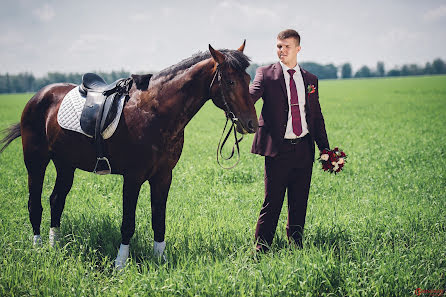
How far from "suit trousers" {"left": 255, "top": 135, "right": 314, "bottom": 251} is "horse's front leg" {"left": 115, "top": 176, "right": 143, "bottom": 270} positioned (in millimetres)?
1461

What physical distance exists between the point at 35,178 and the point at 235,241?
2.78 meters

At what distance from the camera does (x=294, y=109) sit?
384 centimetres

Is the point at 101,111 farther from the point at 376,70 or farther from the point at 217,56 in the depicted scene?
the point at 376,70

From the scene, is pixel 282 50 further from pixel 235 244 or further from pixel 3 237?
pixel 3 237

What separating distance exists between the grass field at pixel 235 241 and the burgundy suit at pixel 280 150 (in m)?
0.33

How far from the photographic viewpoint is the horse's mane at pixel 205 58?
3180 mm

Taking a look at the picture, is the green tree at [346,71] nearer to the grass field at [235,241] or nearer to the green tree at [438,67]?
the green tree at [438,67]

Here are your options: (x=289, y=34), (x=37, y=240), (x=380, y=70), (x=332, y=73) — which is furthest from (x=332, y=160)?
(x=380, y=70)

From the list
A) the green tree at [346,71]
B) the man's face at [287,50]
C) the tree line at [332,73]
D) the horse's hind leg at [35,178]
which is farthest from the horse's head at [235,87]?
the green tree at [346,71]

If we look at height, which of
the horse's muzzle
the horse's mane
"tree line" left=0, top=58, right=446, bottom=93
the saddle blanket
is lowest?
the horse's muzzle

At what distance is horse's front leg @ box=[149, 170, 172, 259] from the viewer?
3.75 meters

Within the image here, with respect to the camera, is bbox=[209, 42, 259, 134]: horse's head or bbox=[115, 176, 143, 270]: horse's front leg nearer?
bbox=[209, 42, 259, 134]: horse's head

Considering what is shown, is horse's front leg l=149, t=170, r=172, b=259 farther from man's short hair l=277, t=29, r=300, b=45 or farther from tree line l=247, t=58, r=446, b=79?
tree line l=247, t=58, r=446, b=79

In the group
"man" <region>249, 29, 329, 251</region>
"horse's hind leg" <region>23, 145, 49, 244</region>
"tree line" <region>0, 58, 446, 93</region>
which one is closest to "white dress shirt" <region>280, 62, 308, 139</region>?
"man" <region>249, 29, 329, 251</region>
